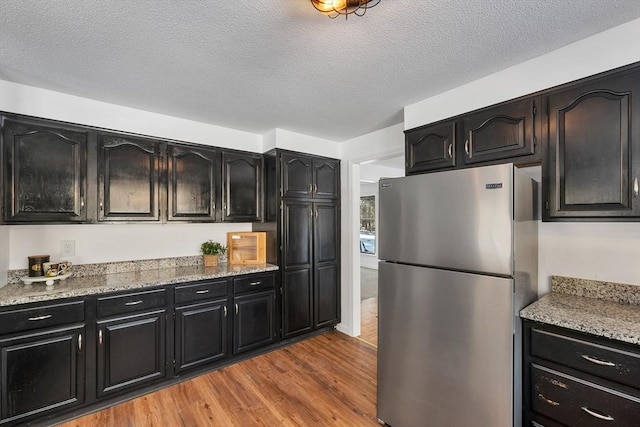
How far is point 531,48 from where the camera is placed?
69.0 inches

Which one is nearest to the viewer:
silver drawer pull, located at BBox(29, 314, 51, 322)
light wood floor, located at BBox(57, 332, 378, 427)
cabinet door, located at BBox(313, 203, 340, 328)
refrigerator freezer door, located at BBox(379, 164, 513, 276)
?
refrigerator freezer door, located at BBox(379, 164, 513, 276)

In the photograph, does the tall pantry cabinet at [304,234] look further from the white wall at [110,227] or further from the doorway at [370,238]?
the white wall at [110,227]

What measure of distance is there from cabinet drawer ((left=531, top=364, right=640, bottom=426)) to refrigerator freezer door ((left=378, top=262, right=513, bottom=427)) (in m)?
0.15

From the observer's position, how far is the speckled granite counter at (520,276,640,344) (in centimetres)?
131

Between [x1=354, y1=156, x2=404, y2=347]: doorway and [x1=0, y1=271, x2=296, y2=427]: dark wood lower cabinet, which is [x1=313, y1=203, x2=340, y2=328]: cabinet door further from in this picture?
[x1=0, y1=271, x2=296, y2=427]: dark wood lower cabinet

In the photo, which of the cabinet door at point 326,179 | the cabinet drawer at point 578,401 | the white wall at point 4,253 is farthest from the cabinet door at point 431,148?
the white wall at point 4,253

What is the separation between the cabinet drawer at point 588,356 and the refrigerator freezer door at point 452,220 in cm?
37

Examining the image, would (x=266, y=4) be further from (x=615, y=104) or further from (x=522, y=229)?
(x=615, y=104)

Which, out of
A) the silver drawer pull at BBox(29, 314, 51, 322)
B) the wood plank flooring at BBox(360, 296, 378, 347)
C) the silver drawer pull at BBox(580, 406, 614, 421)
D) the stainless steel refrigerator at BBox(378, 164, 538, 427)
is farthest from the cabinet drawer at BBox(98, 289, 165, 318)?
the silver drawer pull at BBox(580, 406, 614, 421)

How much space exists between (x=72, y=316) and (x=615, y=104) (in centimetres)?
365

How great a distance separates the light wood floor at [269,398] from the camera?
2.12 metres

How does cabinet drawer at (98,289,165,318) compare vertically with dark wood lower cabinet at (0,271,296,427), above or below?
above

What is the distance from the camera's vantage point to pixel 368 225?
328 inches

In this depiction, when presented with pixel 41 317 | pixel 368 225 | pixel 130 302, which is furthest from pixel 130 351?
pixel 368 225
